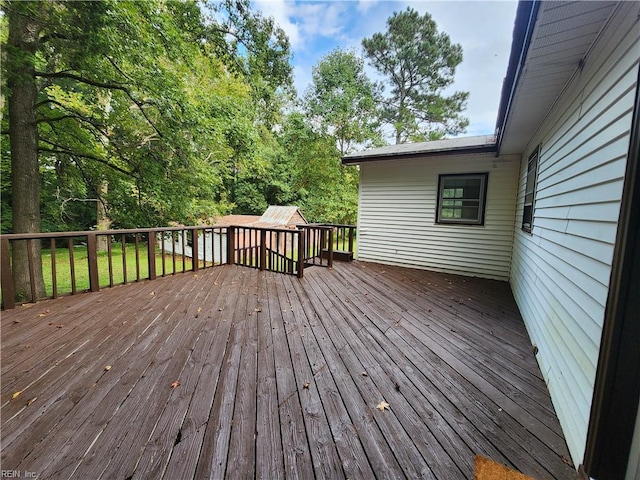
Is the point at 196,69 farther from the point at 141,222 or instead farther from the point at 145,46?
the point at 141,222

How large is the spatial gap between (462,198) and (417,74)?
39.3 ft

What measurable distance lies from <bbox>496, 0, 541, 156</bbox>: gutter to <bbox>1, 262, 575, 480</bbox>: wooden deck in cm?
238

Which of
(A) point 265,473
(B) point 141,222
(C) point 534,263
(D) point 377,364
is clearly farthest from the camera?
(B) point 141,222

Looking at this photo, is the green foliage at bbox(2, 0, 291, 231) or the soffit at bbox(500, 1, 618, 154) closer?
the soffit at bbox(500, 1, 618, 154)

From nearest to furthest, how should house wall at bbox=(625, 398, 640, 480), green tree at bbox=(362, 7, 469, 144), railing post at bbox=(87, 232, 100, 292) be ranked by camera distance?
house wall at bbox=(625, 398, 640, 480), railing post at bbox=(87, 232, 100, 292), green tree at bbox=(362, 7, 469, 144)

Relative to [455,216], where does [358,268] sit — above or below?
below

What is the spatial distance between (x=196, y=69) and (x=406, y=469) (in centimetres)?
727

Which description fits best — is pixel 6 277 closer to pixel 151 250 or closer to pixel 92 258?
pixel 92 258

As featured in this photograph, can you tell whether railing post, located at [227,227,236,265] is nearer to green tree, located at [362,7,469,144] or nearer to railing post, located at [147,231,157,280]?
railing post, located at [147,231,157,280]

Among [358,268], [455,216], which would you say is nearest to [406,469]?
[358,268]

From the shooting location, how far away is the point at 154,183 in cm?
563

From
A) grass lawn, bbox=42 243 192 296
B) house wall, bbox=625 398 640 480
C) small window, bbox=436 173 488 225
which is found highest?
small window, bbox=436 173 488 225

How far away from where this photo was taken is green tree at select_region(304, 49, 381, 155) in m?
13.7

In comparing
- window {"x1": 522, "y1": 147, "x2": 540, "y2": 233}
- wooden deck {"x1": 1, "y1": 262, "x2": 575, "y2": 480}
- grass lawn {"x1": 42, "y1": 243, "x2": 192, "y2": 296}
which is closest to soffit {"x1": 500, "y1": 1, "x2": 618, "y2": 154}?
window {"x1": 522, "y1": 147, "x2": 540, "y2": 233}
